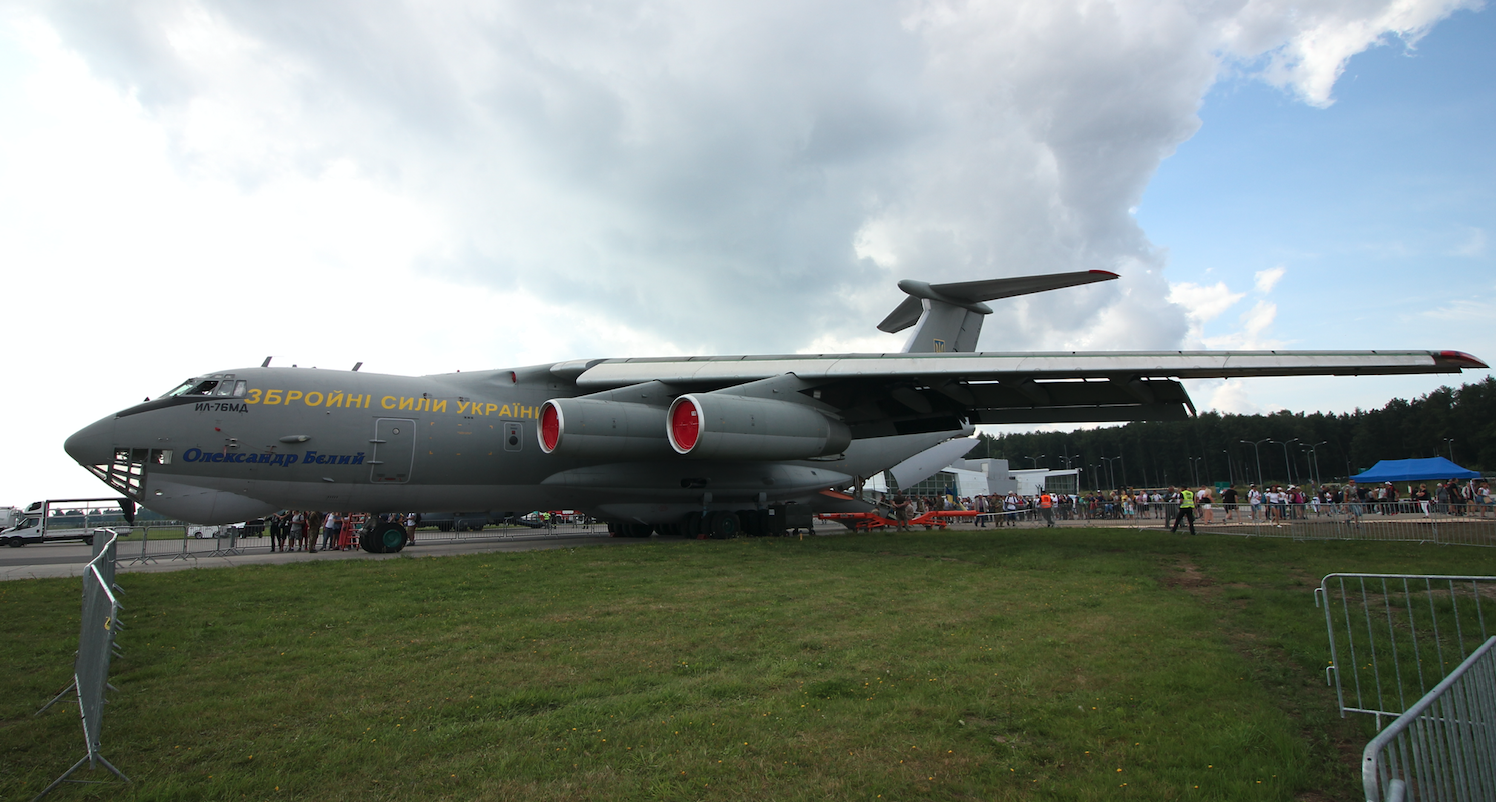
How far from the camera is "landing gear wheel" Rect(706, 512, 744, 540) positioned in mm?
15586

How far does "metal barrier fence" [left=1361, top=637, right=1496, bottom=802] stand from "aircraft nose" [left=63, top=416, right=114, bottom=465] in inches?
557

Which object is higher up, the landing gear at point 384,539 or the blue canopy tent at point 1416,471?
the blue canopy tent at point 1416,471

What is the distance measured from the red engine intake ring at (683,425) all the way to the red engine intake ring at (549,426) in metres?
1.88

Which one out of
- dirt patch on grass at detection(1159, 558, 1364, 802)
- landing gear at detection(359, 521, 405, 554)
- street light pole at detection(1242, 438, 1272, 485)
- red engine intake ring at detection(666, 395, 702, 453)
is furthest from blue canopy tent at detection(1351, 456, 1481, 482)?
street light pole at detection(1242, 438, 1272, 485)

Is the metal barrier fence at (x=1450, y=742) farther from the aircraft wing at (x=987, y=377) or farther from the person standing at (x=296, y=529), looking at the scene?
the person standing at (x=296, y=529)

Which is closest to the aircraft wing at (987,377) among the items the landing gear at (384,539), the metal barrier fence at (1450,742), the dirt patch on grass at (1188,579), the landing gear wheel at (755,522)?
the landing gear wheel at (755,522)

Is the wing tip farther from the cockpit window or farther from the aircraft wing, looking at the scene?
the cockpit window

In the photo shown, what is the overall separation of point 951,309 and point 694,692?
581 inches

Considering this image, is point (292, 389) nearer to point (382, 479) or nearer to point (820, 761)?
point (382, 479)

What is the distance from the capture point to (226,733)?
3812 millimetres

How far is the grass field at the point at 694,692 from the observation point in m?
3.23

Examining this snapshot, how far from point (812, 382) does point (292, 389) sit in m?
8.81

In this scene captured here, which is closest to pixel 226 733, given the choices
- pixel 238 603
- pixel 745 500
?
pixel 238 603

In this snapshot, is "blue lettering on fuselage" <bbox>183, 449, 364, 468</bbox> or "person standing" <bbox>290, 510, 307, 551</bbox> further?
"person standing" <bbox>290, 510, 307, 551</bbox>
